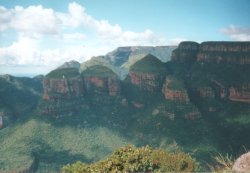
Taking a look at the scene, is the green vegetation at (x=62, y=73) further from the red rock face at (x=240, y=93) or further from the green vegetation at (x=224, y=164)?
the green vegetation at (x=224, y=164)

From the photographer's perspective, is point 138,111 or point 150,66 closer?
point 138,111

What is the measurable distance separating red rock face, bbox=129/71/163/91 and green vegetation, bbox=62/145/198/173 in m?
67.5

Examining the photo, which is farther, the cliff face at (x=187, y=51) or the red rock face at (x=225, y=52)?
the cliff face at (x=187, y=51)

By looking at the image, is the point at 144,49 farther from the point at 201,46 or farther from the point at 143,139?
the point at 143,139

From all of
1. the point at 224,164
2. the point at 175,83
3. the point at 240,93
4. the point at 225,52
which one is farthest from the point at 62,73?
the point at 224,164

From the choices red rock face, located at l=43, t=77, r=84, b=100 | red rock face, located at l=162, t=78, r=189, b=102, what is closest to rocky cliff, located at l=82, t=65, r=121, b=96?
red rock face, located at l=43, t=77, r=84, b=100

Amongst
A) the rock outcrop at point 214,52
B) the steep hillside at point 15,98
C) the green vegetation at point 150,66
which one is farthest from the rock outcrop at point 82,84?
the rock outcrop at point 214,52

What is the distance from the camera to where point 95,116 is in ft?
355

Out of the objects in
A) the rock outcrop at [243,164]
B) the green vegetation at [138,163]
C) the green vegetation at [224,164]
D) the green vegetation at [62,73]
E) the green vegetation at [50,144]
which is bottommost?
the green vegetation at [50,144]

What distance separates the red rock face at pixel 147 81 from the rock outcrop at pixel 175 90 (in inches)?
189

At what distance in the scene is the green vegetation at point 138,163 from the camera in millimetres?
33344

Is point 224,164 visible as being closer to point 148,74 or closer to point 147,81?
point 148,74

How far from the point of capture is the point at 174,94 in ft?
319

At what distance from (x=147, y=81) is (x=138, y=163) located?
7373 cm
